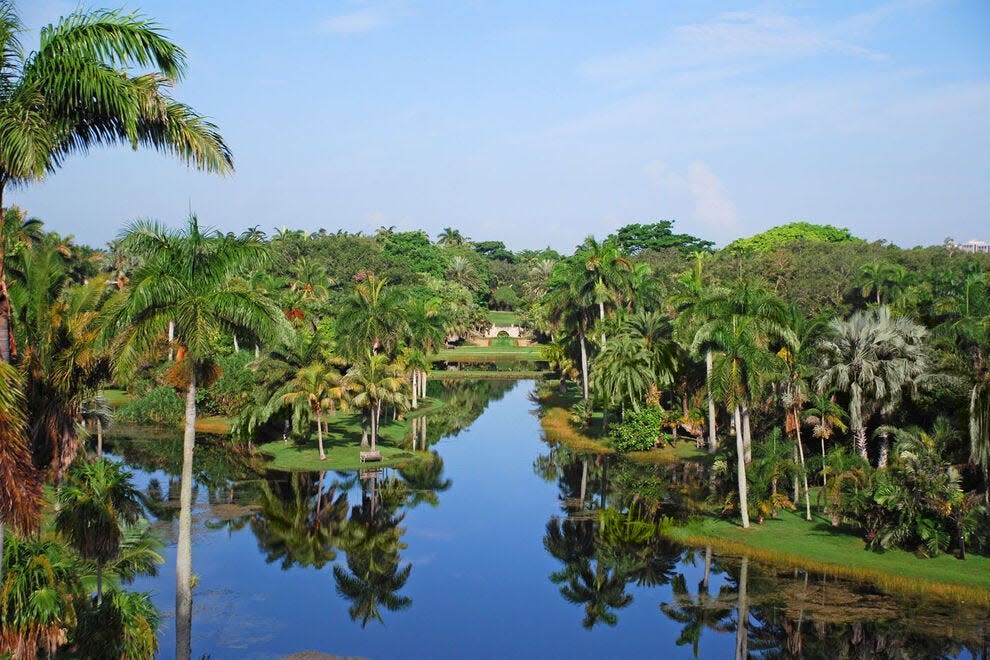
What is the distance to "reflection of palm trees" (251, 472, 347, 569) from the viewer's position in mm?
38281

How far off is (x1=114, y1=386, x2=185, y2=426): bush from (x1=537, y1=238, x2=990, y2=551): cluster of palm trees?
30688mm

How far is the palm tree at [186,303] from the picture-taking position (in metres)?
19.0

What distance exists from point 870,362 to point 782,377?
4.42 metres

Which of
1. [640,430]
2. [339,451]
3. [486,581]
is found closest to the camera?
[486,581]

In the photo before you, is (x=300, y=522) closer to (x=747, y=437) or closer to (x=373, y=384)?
(x=373, y=384)

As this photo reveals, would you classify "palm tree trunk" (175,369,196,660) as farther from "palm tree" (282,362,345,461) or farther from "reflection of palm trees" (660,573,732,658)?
"palm tree" (282,362,345,461)

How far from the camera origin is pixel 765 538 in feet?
126

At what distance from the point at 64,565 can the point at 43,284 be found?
603 cm

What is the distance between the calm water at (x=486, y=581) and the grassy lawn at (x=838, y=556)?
1.10 m

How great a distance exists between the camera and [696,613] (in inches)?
1244

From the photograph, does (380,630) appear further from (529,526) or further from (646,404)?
(646,404)

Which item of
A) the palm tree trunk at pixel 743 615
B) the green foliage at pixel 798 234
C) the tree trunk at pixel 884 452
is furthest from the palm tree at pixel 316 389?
the green foliage at pixel 798 234

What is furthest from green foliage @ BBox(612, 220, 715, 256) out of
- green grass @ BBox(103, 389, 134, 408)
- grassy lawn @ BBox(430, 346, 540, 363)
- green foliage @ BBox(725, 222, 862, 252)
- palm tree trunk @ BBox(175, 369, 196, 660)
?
palm tree trunk @ BBox(175, 369, 196, 660)

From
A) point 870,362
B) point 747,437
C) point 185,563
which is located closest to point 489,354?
point 747,437
